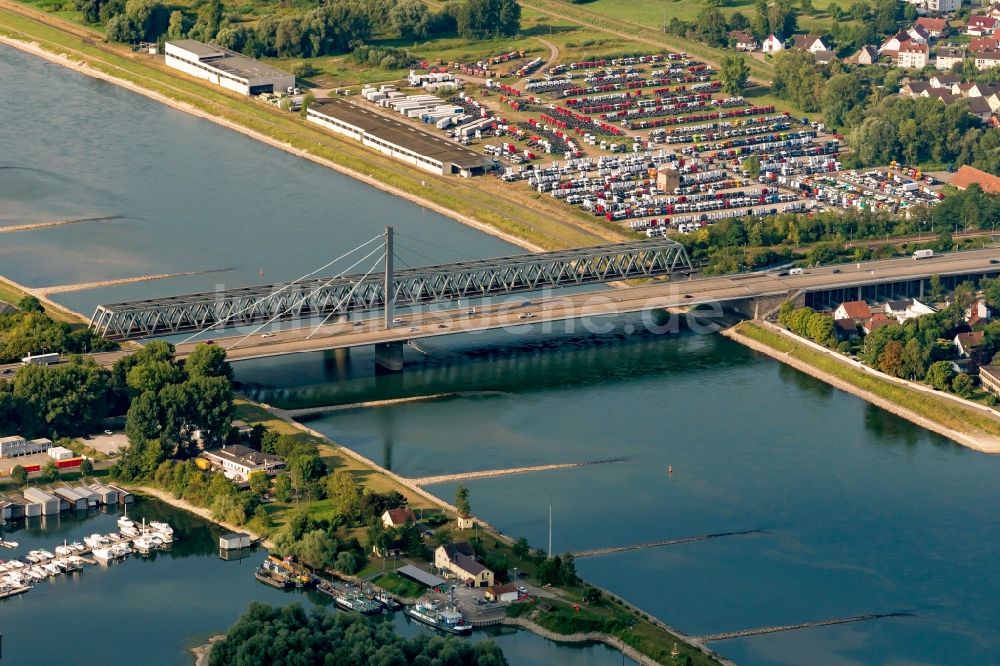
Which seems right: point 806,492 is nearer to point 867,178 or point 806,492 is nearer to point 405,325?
point 405,325

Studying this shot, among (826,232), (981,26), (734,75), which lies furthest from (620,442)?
(981,26)

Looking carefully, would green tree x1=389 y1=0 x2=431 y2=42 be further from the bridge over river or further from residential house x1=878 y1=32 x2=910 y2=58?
the bridge over river

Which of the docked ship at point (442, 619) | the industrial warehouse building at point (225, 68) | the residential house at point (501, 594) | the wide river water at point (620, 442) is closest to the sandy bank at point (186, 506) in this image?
the wide river water at point (620, 442)

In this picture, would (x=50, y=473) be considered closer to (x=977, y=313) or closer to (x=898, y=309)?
(x=898, y=309)

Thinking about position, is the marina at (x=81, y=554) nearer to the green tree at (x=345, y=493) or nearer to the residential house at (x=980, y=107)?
the green tree at (x=345, y=493)

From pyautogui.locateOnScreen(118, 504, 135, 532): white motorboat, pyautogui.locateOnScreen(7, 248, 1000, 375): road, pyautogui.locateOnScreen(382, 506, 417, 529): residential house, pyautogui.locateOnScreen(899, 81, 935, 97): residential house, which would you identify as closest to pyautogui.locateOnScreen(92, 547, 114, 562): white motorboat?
pyautogui.locateOnScreen(118, 504, 135, 532): white motorboat
